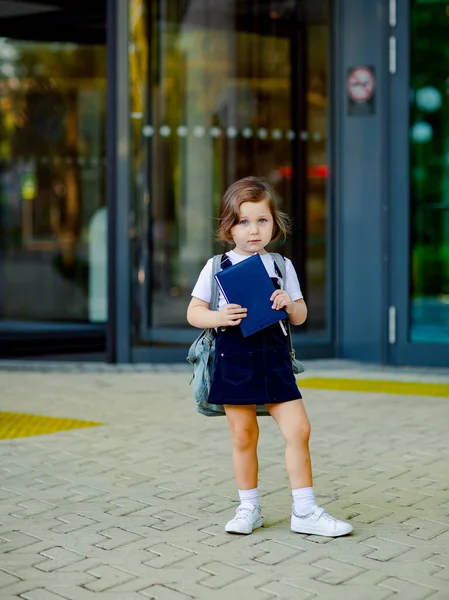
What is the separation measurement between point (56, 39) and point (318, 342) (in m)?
6.05

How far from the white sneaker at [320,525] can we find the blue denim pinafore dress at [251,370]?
0.46 meters

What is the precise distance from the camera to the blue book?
4164mm

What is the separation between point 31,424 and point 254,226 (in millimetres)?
3150

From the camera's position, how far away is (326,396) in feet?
26.0

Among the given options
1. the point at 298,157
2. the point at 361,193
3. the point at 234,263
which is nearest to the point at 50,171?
the point at 298,157

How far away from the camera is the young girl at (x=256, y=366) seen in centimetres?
423

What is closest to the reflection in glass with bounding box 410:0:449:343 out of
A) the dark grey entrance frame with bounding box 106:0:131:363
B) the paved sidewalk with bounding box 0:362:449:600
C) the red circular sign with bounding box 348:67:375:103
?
the red circular sign with bounding box 348:67:375:103

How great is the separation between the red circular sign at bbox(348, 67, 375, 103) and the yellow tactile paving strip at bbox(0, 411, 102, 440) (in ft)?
13.8

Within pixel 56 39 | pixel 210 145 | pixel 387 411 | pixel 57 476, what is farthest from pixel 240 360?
pixel 56 39

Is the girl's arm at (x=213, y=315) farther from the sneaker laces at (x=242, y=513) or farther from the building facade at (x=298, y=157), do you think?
the building facade at (x=298, y=157)

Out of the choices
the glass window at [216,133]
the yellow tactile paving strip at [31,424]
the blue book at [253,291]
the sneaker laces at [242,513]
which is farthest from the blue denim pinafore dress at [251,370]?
the glass window at [216,133]

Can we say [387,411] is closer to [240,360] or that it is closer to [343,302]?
[343,302]

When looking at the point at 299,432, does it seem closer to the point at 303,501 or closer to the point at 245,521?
the point at 303,501

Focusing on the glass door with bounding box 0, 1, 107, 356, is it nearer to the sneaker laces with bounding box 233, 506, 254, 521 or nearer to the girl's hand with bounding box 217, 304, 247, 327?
the sneaker laces with bounding box 233, 506, 254, 521
